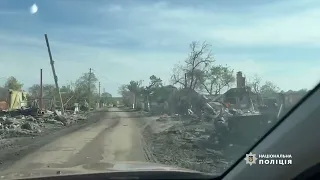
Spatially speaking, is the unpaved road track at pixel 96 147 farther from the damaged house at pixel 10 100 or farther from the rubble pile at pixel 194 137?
the damaged house at pixel 10 100

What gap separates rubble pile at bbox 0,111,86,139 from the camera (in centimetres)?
1980

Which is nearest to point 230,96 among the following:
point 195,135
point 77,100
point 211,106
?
point 211,106

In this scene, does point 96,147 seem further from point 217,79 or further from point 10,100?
point 10,100

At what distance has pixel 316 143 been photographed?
349 cm

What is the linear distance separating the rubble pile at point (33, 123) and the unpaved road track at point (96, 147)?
3.08m

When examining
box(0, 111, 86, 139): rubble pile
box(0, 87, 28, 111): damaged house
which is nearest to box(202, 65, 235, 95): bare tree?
box(0, 111, 86, 139): rubble pile

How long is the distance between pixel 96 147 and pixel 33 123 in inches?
499

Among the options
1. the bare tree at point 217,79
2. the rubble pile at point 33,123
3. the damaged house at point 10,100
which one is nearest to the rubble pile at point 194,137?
the bare tree at point 217,79

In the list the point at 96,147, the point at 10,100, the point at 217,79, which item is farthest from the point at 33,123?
the point at 217,79

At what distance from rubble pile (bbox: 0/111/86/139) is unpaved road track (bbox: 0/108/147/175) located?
3.08 meters

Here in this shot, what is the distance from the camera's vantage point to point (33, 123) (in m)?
23.1

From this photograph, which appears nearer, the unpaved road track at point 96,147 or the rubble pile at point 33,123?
the unpaved road track at point 96,147

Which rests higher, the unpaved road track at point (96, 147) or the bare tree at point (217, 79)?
the bare tree at point (217, 79)

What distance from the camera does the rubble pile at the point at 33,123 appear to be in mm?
19800
